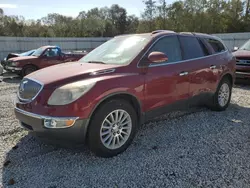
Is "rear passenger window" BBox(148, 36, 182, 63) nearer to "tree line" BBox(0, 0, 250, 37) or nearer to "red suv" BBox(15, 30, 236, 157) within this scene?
"red suv" BBox(15, 30, 236, 157)

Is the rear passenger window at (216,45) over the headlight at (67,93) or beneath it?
over

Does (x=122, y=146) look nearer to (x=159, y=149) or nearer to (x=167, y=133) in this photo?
(x=159, y=149)

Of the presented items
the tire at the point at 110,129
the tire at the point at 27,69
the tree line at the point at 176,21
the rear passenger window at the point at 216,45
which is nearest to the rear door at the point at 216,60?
the rear passenger window at the point at 216,45

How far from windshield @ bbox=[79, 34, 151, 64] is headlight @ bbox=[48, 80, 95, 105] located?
0.90m

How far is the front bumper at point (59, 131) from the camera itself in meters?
3.10

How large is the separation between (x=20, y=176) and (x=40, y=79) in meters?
1.26

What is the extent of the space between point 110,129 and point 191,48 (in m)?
2.41

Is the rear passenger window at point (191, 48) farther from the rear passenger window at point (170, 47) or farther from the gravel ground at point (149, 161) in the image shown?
the gravel ground at point (149, 161)

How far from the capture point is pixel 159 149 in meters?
3.73

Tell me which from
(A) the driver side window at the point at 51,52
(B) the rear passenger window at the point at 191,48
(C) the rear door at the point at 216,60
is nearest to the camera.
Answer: (B) the rear passenger window at the point at 191,48

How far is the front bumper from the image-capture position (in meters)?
3.10

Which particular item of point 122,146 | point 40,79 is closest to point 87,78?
point 40,79

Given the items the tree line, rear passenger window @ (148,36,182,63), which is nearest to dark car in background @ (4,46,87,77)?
rear passenger window @ (148,36,182,63)

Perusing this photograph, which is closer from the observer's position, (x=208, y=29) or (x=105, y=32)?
(x=208, y=29)
